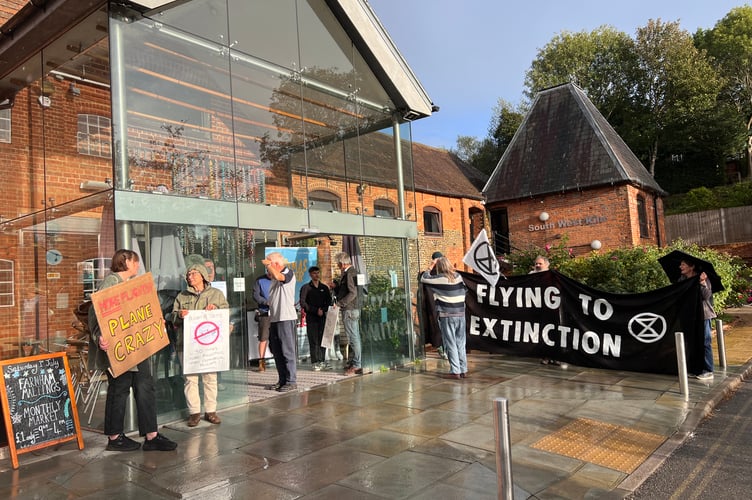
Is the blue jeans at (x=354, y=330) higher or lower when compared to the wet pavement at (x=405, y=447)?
higher

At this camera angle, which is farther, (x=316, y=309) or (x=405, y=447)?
(x=316, y=309)

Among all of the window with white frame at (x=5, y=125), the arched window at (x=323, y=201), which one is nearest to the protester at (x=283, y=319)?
the arched window at (x=323, y=201)

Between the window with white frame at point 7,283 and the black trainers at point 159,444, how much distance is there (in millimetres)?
4535

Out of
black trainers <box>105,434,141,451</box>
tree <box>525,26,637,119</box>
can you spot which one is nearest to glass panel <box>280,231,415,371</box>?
black trainers <box>105,434,141,451</box>

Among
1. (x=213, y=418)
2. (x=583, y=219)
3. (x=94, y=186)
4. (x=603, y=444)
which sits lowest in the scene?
(x=603, y=444)

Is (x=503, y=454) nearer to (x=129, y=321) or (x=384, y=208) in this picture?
(x=129, y=321)

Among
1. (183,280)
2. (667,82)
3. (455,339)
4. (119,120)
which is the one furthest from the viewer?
(667,82)

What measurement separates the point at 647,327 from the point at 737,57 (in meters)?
42.0

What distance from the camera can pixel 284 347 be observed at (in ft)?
24.8

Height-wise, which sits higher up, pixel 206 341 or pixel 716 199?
pixel 716 199

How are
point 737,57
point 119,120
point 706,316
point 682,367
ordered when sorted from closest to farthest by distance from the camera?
point 119,120 → point 682,367 → point 706,316 → point 737,57

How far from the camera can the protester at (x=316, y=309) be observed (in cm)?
959

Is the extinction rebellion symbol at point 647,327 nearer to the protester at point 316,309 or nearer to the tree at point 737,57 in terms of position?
the protester at point 316,309

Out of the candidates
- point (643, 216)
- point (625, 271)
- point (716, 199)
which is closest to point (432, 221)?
point (643, 216)
